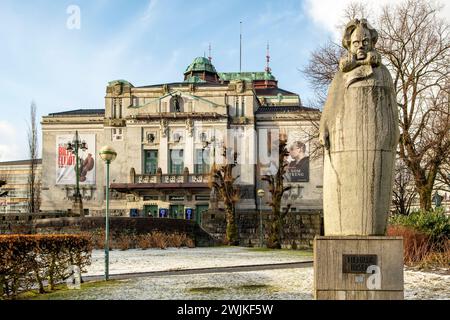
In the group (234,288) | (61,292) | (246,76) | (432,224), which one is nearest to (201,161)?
(246,76)

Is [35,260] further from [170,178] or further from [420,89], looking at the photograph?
[170,178]

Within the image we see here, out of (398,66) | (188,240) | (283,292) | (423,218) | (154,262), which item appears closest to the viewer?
(283,292)

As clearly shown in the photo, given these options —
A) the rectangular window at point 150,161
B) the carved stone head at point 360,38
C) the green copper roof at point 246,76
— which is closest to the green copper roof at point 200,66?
the green copper roof at point 246,76

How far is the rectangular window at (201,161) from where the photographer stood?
210 feet

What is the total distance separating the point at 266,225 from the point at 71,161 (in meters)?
31.2

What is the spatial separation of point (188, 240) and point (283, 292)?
23.4 meters

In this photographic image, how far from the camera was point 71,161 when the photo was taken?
222 feet

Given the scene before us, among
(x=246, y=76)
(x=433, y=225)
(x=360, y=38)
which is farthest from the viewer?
(x=246, y=76)

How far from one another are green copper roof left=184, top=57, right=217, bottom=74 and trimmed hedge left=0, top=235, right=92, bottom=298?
6816cm

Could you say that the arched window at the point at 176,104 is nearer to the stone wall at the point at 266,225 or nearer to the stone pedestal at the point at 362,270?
the stone wall at the point at 266,225

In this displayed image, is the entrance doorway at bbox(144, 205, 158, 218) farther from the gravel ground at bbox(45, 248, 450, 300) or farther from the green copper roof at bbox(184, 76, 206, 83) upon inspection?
the gravel ground at bbox(45, 248, 450, 300)
